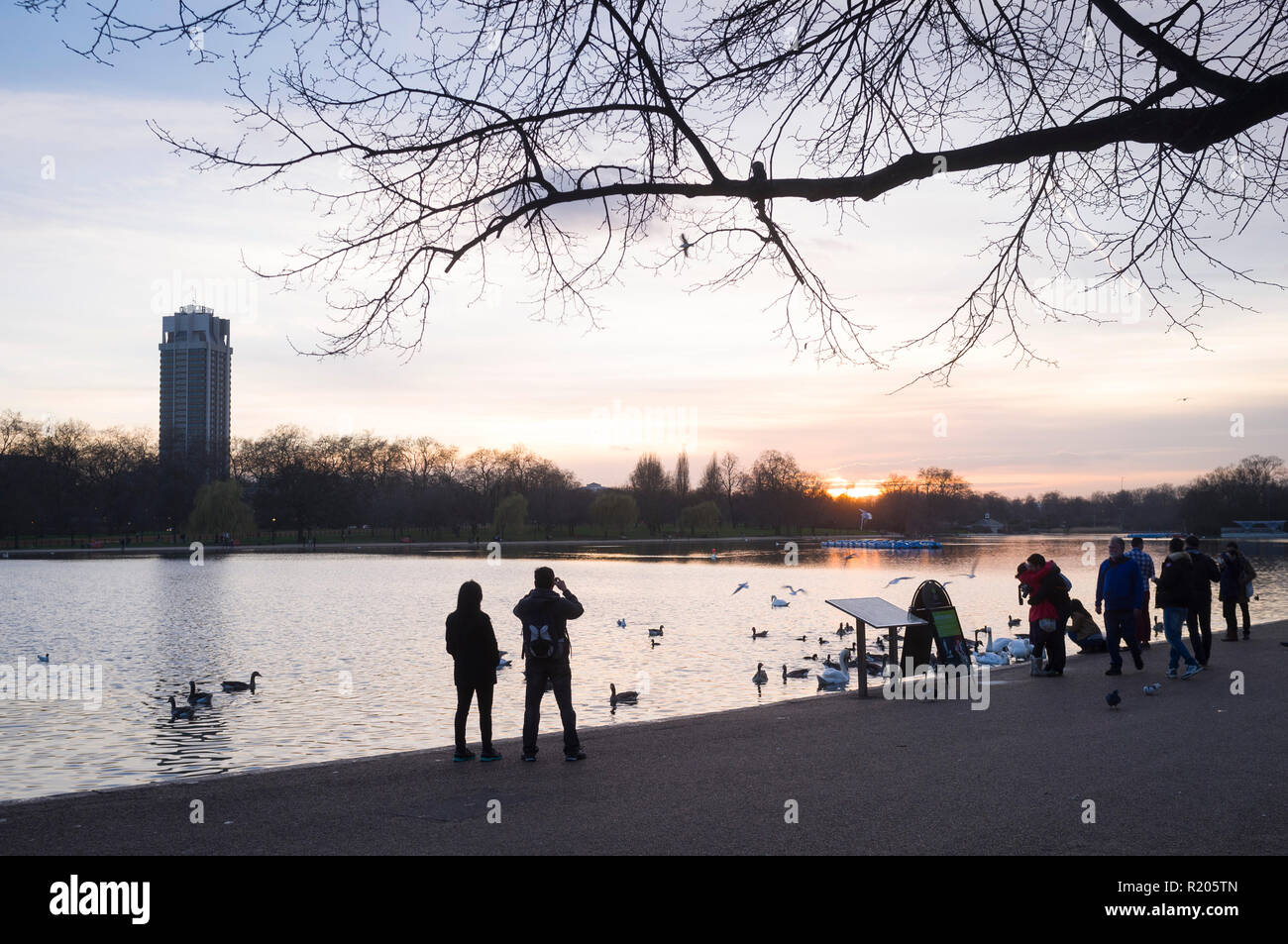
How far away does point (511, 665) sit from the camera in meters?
21.9

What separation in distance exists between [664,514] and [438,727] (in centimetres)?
13063

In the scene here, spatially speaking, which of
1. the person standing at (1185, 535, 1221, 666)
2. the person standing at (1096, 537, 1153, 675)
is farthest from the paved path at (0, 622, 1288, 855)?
the person standing at (1185, 535, 1221, 666)

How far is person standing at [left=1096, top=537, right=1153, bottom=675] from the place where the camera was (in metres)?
14.0

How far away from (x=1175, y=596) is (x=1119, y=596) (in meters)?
0.77

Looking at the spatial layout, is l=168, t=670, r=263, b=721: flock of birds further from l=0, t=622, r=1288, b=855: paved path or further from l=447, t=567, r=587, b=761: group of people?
l=447, t=567, r=587, b=761: group of people

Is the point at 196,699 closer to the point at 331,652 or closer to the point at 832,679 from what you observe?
the point at 331,652

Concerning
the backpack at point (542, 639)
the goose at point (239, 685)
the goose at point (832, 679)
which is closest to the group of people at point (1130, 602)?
the goose at point (832, 679)

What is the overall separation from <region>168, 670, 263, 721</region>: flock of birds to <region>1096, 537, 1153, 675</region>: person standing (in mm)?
13688

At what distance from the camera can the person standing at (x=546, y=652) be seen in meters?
9.41

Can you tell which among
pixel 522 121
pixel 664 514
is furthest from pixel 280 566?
pixel 664 514

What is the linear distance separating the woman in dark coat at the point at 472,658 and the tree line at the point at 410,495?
9727 cm

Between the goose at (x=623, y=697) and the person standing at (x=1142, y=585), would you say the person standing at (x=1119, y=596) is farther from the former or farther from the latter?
the goose at (x=623, y=697)

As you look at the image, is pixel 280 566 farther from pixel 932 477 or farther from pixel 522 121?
pixel 932 477

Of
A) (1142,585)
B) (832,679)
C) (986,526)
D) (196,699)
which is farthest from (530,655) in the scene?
(986,526)
